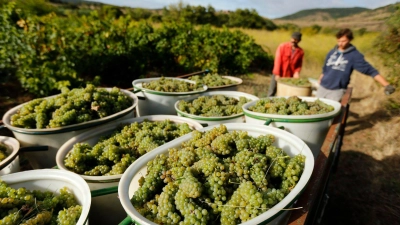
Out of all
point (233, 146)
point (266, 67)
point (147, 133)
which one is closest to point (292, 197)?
point (233, 146)

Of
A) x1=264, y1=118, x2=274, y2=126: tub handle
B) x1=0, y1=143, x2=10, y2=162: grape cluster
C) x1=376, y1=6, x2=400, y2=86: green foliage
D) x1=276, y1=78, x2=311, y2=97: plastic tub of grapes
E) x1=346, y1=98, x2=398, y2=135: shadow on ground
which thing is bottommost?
x1=346, y1=98, x2=398, y2=135: shadow on ground

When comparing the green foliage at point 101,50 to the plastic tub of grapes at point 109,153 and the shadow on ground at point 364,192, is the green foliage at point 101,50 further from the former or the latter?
the shadow on ground at point 364,192

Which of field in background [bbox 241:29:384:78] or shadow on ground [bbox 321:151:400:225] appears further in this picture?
field in background [bbox 241:29:384:78]

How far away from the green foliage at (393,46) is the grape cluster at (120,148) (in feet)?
11.5

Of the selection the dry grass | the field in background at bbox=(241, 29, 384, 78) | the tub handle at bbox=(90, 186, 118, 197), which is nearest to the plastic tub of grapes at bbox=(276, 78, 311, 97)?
the dry grass

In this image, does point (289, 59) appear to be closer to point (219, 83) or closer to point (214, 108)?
point (219, 83)

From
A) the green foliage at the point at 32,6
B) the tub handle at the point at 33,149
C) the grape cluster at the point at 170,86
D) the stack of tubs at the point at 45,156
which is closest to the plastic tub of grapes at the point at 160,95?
the grape cluster at the point at 170,86

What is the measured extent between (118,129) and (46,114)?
2.37 feet

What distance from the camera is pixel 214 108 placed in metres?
3.01

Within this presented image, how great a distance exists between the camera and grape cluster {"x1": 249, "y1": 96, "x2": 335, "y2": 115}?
8.35 feet

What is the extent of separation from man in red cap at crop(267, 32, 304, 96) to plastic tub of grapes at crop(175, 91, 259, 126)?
7.67ft

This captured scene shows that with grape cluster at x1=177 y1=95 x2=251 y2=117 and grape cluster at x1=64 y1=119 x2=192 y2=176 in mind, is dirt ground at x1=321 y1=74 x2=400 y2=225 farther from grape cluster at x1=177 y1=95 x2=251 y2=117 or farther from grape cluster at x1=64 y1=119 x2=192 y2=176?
grape cluster at x1=64 y1=119 x2=192 y2=176

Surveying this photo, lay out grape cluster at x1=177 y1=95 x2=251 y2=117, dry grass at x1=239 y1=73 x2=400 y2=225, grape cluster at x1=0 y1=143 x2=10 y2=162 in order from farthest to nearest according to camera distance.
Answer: dry grass at x1=239 y1=73 x2=400 y2=225
grape cluster at x1=177 y1=95 x2=251 y2=117
grape cluster at x1=0 y1=143 x2=10 y2=162

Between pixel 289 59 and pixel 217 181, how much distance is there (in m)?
4.71
